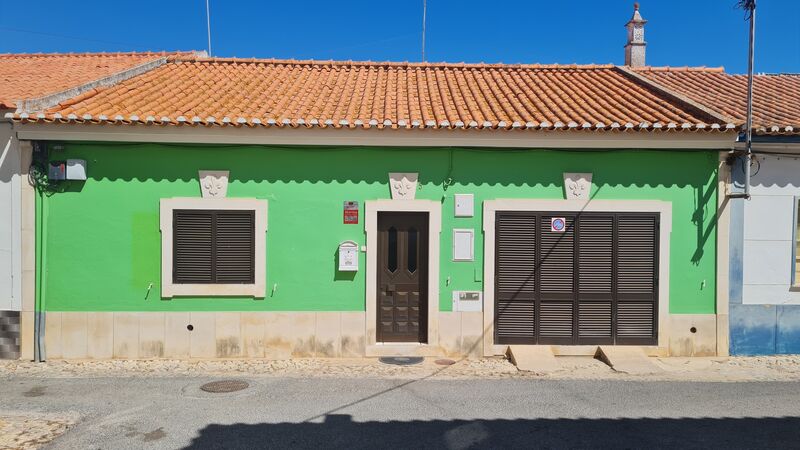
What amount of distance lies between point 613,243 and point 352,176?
4.01 m

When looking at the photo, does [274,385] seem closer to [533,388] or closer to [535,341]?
[533,388]

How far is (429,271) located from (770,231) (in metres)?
5.13

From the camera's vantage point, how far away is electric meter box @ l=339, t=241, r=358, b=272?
8281mm

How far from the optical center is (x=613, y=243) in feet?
27.8

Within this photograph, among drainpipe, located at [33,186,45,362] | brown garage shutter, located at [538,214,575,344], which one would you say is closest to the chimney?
brown garage shutter, located at [538,214,575,344]

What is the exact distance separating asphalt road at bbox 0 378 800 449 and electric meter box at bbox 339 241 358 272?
1.73m

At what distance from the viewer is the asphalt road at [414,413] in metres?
5.28

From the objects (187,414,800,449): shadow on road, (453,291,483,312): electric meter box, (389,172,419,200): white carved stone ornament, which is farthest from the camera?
(453,291,483,312): electric meter box

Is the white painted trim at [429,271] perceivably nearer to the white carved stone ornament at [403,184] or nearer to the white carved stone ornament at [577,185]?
the white carved stone ornament at [403,184]

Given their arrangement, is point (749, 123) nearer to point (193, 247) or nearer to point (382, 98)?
point (382, 98)

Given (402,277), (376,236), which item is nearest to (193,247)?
(376,236)

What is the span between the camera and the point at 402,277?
8602 millimetres

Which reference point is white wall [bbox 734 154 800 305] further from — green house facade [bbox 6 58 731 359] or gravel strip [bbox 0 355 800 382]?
gravel strip [bbox 0 355 800 382]

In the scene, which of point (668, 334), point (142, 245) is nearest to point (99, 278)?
point (142, 245)
